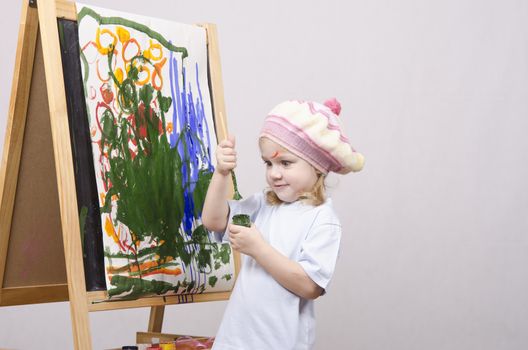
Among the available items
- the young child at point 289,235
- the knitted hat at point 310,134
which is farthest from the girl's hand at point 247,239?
the knitted hat at point 310,134

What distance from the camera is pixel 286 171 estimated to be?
2627 mm

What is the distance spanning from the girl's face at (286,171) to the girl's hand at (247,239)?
176 mm

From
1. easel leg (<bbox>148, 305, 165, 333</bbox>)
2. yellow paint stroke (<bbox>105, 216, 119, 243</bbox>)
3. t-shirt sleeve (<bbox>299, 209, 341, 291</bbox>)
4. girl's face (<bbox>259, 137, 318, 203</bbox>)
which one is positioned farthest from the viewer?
easel leg (<bbox>148, 305, 165, 333</bbox>)

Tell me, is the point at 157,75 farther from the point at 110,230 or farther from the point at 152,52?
the point at 110,230

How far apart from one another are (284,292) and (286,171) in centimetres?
39

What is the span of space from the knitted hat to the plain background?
205 centimetres

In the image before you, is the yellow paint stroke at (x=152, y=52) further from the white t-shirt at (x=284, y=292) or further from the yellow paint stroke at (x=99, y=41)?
the white t-shirt at (x=284, y=292)

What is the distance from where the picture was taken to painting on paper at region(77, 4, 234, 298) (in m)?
2.80

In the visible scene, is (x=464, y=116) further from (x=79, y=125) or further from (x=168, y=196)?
(x=79, y=125)

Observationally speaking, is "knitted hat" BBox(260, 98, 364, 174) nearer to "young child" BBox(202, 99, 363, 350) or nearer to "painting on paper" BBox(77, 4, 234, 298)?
"young child" BBox(202, 99, 363, 350)

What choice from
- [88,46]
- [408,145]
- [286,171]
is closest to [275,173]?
[286,171]

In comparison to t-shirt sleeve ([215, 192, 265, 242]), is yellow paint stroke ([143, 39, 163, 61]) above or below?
above

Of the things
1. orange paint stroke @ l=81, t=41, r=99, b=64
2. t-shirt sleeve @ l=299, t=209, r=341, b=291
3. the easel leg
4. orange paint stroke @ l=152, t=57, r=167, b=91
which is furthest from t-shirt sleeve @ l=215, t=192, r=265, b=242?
the easel leg

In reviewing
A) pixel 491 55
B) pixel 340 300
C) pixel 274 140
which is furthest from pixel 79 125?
pixel 491 55
